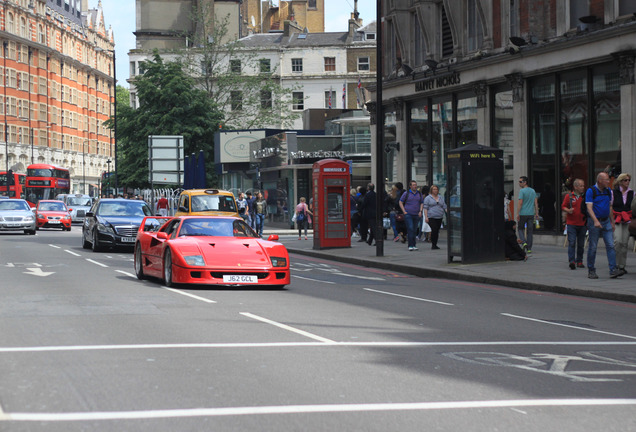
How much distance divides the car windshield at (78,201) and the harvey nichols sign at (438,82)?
3484 centimetres

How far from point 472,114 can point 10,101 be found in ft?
290

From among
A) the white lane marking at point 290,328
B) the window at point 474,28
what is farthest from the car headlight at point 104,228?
the white lane marking at point 290,328

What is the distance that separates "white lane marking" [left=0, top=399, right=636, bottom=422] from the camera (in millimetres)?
5781

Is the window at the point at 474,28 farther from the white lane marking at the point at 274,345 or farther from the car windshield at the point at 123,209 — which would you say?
the white lane marking at the point at 274,345

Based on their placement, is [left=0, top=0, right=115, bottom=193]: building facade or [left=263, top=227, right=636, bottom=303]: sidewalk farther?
[left=0, top=0, right=115, bottom=193]: building facade

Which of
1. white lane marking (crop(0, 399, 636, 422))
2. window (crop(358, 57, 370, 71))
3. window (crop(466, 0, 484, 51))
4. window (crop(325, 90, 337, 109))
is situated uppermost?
window (crop(358, 57, 370, 71))

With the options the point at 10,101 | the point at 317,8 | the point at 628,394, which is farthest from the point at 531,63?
the point at 10,101

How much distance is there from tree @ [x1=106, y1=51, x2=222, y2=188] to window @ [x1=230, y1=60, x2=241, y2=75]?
31.0 feet

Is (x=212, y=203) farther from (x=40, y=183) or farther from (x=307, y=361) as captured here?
(x=40, y=183)

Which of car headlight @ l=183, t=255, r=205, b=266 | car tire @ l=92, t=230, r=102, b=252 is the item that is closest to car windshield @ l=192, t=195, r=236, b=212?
car tire @ l=92, t=230, r=102, b=252

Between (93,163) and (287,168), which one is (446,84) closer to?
(287,168)

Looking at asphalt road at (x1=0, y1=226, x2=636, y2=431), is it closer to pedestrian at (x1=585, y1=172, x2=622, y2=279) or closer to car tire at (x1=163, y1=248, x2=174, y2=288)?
car tire at (x1=163, y1=248, x2=174, y2=288)

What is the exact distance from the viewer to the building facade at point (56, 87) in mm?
109312

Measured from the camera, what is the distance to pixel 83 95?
136375 millimetres
